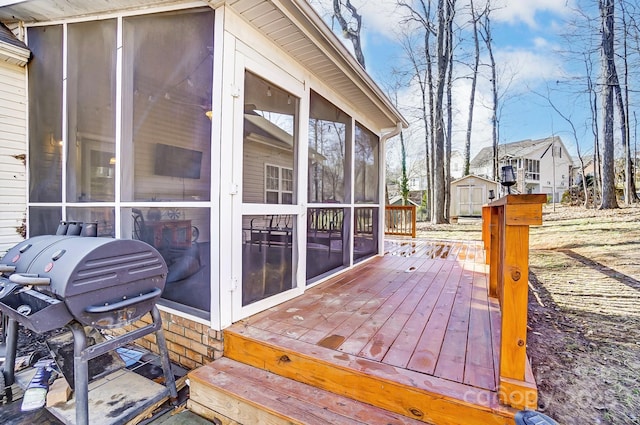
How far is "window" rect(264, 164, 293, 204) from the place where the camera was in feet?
8.90

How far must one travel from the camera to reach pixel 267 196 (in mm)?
2652

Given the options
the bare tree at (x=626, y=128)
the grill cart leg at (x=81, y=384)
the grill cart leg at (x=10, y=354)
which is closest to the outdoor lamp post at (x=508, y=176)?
the grill cart leg at (x=81, y=384)

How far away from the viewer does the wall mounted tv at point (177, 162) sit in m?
2.43

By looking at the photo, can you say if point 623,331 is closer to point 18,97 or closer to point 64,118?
point 64,118

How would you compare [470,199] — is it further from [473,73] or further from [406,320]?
[406,320]

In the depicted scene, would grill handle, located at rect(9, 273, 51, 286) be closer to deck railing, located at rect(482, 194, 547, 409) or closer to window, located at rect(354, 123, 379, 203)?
deck railing, located at rect(482, 194, 547, 409)

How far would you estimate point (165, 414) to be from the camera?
197 centimetres

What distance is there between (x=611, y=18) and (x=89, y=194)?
649 inches

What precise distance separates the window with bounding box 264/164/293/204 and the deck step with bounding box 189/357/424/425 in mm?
1360

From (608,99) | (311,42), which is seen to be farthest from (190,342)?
(608,99)

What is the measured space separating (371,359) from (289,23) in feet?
8.33

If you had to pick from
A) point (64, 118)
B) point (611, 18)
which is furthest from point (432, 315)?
point (611, 18)

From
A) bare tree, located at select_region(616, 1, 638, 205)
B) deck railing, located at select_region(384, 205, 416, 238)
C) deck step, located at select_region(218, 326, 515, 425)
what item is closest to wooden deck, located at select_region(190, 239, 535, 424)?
deck step, located at select_region(218, 326, 515, 425)

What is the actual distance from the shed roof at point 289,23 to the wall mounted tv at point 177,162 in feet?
3.63
